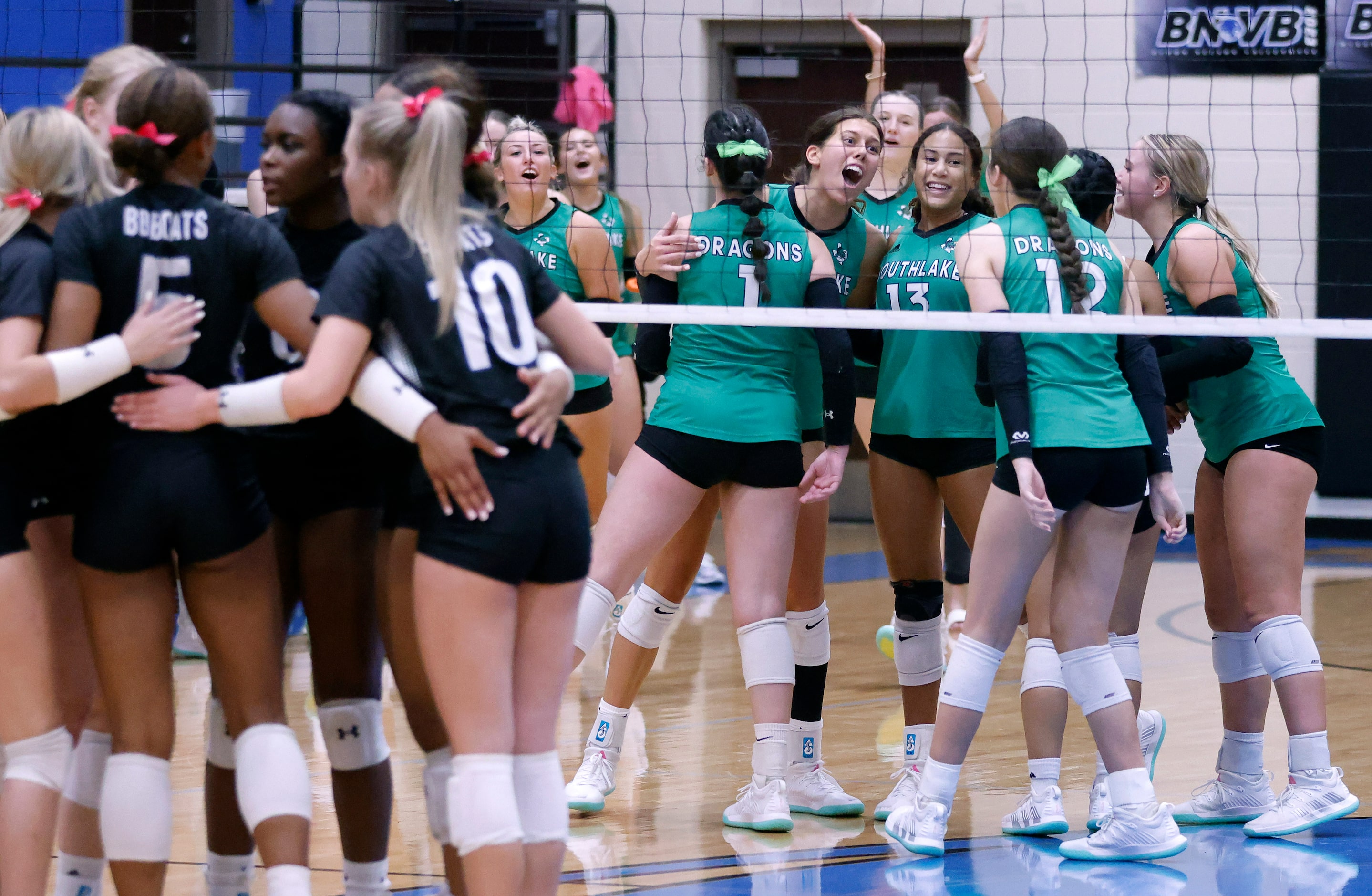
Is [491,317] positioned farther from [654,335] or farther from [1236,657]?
[1236,657]

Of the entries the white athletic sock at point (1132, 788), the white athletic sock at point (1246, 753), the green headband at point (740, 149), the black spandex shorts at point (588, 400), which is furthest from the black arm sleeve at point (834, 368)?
the black spandex shorts at point (588, 400)

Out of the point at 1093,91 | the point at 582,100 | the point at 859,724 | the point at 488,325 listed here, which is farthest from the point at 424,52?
the point at 488,325

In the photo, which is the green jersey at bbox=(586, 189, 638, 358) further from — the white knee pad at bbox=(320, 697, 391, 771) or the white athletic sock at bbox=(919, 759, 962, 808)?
the white knee pad at bbox=(320, 697, 391, 771)

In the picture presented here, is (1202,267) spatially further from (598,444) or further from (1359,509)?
(1359,509)

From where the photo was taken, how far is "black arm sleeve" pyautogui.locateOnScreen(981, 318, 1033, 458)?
356 cm

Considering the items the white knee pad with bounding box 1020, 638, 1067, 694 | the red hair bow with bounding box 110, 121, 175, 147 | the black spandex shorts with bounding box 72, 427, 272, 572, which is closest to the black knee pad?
the white knee pad with bounding box 1020, 638, 1067, 694

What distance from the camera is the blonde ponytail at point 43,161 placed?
284cm

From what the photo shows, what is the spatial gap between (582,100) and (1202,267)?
4.50 metres

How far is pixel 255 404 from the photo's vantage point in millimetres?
2605

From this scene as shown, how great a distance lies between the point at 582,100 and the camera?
7.88 m

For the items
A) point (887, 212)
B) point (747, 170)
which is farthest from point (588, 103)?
point (747, 170)

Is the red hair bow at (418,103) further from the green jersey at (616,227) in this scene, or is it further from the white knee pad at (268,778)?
the green jersey at (616,227)

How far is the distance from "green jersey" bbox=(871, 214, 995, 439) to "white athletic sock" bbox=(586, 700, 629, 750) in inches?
41.3

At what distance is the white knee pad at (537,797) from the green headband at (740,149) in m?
1.78
